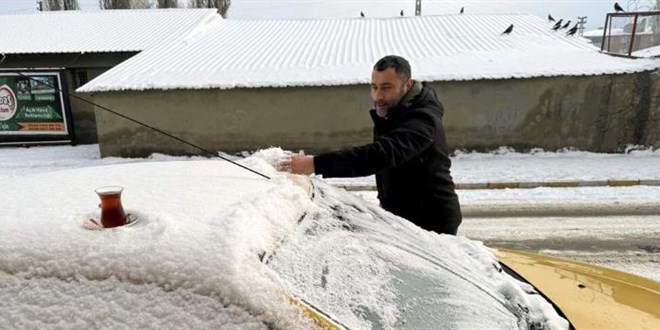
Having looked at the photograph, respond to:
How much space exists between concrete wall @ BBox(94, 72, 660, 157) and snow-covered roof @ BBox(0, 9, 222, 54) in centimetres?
505

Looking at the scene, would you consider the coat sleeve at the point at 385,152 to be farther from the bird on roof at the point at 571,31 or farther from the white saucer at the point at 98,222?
the bird on roof at the point at 571,31

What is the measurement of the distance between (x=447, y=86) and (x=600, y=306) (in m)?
9.69

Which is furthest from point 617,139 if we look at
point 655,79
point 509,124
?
point 509,124

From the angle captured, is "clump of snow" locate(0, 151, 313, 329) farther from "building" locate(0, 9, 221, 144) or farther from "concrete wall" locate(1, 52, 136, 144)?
"concrete wall" locate(1, 52, 136, 144)

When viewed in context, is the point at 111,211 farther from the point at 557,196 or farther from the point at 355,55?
the point at 355,55

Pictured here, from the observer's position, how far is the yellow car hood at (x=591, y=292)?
1.96 m

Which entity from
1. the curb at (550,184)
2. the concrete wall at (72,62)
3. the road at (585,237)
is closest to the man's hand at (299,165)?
the road at (585,237)

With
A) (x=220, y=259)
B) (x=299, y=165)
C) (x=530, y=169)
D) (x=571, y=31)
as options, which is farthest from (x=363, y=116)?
(x=220, y=259)

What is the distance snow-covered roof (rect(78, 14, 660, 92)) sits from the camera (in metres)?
11.6

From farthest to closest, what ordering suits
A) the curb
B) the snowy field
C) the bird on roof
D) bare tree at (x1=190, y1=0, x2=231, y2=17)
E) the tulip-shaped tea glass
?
bare tree at (x1=190, y1=0, x2=231, y2=17) < the bird on roof < the curb < the snowy field < the tulip-shaped tea glass

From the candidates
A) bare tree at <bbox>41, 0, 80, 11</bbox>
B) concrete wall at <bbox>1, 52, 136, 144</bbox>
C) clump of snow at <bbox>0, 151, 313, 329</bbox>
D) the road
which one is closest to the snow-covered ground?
the road

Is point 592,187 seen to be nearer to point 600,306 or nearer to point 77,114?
point 600,306

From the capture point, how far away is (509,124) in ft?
37.2

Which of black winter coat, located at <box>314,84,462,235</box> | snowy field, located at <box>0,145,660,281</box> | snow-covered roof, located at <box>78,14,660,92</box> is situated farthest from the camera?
snow-covered roof, located at <box>78,14,660,92</box>
